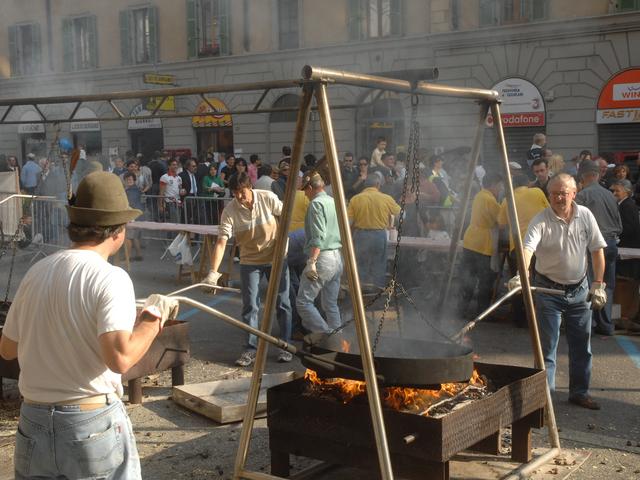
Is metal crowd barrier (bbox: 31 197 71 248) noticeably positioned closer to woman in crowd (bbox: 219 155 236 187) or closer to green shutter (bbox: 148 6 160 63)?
woman in crowd (bbox: 219 155 236 187)

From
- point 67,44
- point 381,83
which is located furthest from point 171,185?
point 67,44

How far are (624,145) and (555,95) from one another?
81.6 inches

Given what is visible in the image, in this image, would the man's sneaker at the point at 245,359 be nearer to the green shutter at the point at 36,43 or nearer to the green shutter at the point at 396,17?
the green shutter at the point at 396,17

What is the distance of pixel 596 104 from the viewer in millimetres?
19656

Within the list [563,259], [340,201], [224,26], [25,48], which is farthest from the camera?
[25,48]

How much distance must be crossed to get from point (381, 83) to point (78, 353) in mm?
1961

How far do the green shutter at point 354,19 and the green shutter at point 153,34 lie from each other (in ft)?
26.7

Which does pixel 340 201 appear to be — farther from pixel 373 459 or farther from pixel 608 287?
pixel 608 287

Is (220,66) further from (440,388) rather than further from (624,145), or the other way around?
(440,388)

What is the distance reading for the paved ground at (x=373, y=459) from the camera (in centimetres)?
492

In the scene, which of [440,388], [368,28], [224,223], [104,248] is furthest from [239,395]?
[368,28]

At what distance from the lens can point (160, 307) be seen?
3.12 meters

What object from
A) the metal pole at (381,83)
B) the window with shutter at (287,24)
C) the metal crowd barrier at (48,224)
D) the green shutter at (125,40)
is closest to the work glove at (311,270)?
the metal pole at (381,83)

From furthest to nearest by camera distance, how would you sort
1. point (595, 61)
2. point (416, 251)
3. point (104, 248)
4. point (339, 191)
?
point (595, 61) → point (416, 251) → point (339, 191) → point (104, 248)
